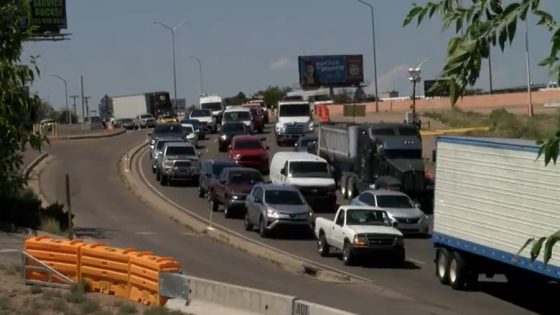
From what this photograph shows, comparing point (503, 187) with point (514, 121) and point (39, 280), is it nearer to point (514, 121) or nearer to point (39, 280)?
point (39, 280)

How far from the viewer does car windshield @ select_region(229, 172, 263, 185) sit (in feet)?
Result: 142

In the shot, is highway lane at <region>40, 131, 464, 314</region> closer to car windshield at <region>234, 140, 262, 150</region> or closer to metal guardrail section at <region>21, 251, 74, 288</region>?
metal guardrail section at <region>21, 251, 74, 288</region>

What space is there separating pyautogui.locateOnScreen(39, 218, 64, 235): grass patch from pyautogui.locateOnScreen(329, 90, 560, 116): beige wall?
48.4 meters

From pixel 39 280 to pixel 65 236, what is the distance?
1185cm

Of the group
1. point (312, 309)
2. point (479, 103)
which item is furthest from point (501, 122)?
point (312, 309)

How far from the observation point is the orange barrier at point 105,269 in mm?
20094

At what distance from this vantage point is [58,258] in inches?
840

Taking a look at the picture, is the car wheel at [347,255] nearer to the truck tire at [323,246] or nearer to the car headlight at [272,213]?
the truck tire at [323,246]

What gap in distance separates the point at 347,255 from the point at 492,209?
8.26m

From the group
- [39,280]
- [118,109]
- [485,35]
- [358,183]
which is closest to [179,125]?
[358,183]

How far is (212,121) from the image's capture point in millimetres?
84625

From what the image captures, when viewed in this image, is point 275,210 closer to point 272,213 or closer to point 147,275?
point 272,213

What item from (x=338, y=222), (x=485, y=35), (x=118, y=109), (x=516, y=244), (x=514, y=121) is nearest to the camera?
(x=485, y=35)

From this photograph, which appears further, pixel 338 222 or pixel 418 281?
pixel 338 222
